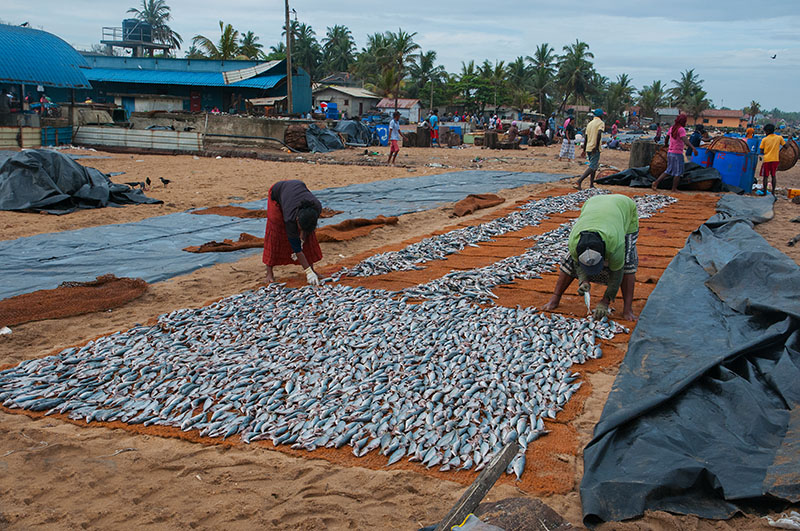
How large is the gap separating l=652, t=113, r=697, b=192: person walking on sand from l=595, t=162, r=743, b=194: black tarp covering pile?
0.36 meters

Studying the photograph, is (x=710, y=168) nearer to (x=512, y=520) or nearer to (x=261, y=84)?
(x=512, y=520)

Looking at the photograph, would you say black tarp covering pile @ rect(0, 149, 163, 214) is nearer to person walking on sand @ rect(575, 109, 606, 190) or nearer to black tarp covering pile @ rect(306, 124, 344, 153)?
person walking on sand @ rect(575, 109, 606, 190)

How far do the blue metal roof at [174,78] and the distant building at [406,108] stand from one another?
12204 mm

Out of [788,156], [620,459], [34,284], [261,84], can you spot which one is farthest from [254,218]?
A: [261,84]

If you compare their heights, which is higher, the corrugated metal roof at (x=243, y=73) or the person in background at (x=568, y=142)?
the corrugated metal roof at (x=243, y=73)

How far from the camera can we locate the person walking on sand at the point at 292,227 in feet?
19.7

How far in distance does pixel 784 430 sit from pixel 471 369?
1.85m

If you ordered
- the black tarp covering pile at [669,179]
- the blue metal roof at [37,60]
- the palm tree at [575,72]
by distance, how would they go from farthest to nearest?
the palm tree at [575,72], the blue metal roof at [37,60], the black tarp covering pile at [669,179]

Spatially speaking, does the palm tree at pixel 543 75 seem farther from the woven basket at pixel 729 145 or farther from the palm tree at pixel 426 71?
the woven basket at pixel 729 145

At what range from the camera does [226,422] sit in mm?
3693

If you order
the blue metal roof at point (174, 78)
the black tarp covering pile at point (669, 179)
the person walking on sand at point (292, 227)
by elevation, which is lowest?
the person walking on sand at point (292, 227)

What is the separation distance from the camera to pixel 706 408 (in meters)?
3.47

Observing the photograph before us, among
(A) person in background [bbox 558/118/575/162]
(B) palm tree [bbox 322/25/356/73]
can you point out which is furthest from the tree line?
(A) person in background [bbox 558/118/575/162]

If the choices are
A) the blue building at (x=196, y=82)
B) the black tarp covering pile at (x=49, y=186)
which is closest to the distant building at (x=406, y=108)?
the blue building at (x=196, y=82)
